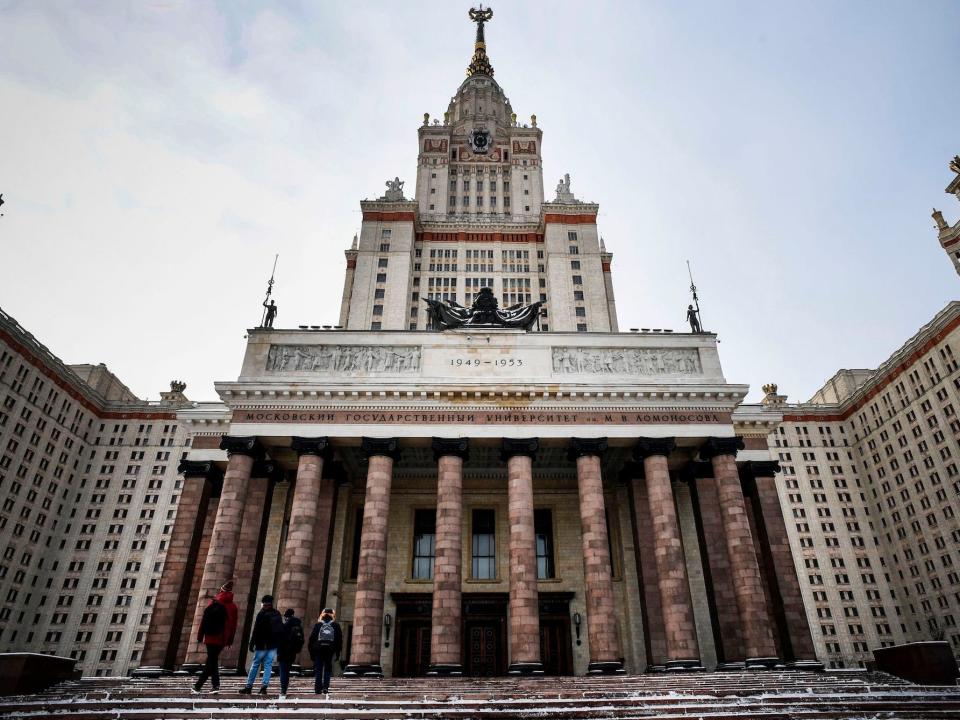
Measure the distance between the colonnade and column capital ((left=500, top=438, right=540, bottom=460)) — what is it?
0.14 feet

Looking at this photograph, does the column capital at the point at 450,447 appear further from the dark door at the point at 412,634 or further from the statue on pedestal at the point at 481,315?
the dark door at the point at 412,634

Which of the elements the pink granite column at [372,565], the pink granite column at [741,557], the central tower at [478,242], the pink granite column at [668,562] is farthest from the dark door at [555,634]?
the central tower at [478,242]

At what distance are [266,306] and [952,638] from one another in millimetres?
62829

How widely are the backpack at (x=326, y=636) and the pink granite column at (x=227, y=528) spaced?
10.6m

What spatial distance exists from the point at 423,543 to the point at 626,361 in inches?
539

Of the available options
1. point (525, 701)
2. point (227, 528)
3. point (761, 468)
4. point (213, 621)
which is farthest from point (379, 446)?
point (761, 468)

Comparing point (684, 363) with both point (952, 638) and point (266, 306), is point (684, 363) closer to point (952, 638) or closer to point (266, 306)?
point (266, 306)

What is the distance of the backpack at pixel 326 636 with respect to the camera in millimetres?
14742

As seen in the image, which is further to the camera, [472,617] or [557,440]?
[472,617]

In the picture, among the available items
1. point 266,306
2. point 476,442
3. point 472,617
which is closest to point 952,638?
point 472,617

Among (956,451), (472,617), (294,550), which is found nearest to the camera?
(294,550)

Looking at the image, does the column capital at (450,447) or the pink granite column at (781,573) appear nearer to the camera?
the pink granite column at (781,573)

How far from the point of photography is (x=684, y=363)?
2955 cm

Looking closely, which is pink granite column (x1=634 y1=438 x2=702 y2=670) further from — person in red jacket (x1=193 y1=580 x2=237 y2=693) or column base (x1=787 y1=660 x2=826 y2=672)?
person in red jacket (x1=193 y1=580 x2=237 y2=693)
